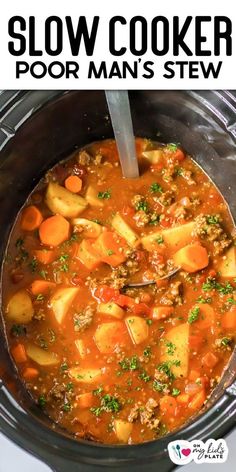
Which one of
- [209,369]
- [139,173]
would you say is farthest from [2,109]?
[209,369]

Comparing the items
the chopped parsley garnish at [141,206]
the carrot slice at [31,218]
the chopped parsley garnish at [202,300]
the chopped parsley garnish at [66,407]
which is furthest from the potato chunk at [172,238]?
the chopped parsley garnish at [66,407]

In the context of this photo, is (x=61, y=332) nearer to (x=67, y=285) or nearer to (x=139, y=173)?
(x=67, y=285)

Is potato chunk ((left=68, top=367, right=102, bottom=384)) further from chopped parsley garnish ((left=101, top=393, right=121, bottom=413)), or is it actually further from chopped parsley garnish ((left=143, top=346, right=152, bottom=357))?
chopped parsley garnish ((left=143, top=346, right=152, bottom=357))

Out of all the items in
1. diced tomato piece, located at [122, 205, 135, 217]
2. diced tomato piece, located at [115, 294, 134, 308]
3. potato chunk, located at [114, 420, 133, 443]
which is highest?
diced tomato piece, located at [122, 205, 135, 217]

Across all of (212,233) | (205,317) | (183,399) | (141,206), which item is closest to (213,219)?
(212,233)

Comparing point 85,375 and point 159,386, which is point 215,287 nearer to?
point 159,386

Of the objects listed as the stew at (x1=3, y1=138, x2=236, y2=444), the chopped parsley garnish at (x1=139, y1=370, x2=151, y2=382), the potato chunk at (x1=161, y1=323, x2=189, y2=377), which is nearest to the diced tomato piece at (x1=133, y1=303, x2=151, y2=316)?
the stew at (x1=3, y1=138, x2=236, y2=444)
